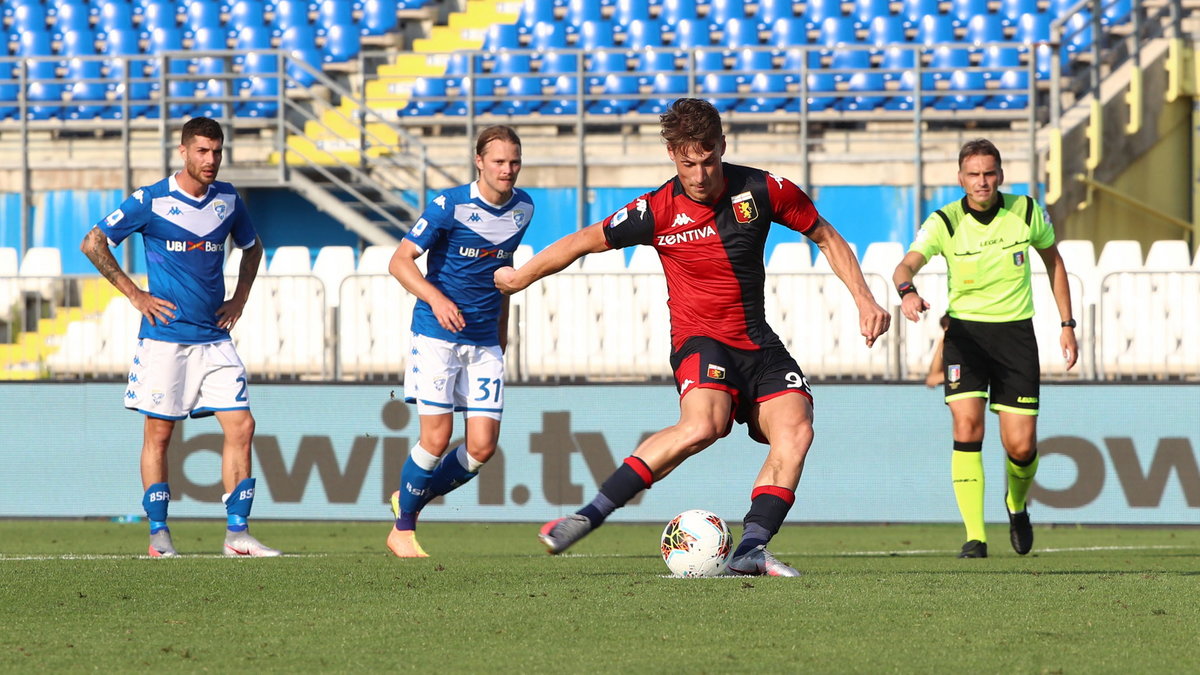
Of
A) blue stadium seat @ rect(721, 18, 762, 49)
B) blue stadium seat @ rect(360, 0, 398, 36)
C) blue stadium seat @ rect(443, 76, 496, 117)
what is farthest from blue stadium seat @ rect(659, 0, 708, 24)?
blue stadium seat @ rect(360, 0, 398, 36)

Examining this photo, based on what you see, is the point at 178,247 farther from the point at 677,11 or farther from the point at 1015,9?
the point at 1015,9

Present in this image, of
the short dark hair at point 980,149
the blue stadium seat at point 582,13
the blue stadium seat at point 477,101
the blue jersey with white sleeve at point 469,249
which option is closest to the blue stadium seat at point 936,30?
the blue stadium seat at point 582,13

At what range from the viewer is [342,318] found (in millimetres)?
13094

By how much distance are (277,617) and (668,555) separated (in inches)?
72.4

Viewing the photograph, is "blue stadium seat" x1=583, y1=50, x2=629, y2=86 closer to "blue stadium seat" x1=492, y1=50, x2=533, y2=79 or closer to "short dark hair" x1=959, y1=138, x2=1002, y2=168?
"blue stadium seat" x1=492, y1=50, x2=533, y2=79

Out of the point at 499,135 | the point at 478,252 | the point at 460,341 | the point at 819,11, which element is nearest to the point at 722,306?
the point at 499,135

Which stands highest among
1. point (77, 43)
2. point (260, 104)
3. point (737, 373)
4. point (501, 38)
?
point (77, 43)

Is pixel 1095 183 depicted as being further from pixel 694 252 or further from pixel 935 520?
pixel 694 252

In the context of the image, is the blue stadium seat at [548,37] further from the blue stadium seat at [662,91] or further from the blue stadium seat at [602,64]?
the blue stadium seat at [662,91]

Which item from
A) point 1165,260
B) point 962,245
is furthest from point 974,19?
point 962,245

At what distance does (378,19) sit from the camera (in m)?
21.1

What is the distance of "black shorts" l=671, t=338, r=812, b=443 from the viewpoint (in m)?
6.51

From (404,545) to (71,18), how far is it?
15826mm

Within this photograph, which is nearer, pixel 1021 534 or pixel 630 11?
pixel 1021 534
